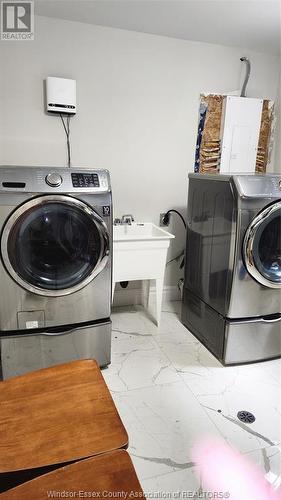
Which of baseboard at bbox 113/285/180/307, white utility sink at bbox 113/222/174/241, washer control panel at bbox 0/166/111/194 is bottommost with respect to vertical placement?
baseboard at bbox 113/285/180/307

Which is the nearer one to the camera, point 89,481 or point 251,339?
point 89,481

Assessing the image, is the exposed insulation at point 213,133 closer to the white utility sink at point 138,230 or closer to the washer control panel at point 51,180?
the white utility sink at point 138,230

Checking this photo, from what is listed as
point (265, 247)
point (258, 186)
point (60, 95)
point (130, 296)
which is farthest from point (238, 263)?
point (60, 95)

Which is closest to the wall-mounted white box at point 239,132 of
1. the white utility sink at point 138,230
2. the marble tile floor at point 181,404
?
the white utility sink at point 138,230

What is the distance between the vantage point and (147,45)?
2488 mm

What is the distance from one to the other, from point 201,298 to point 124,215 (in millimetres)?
925

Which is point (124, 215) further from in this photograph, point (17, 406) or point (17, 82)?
point (17, 406)

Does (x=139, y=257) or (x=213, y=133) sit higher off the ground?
(x=213, y=133)

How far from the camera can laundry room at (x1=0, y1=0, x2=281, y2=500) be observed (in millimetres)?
1071

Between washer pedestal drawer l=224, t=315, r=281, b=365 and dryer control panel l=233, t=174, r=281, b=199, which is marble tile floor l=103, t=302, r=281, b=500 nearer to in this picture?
washer pedestal drawer l=224, t=315, r=281, b=365

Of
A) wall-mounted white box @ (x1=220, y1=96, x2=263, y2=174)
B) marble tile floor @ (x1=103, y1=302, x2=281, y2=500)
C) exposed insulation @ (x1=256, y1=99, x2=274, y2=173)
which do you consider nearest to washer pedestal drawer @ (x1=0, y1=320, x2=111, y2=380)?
marble tile floor @ (x1=103, y1=302, x2=281, y2=500)

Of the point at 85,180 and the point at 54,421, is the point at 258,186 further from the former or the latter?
the point at 54,421

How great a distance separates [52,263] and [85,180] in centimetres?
49

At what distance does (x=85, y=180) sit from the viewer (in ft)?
5.69
